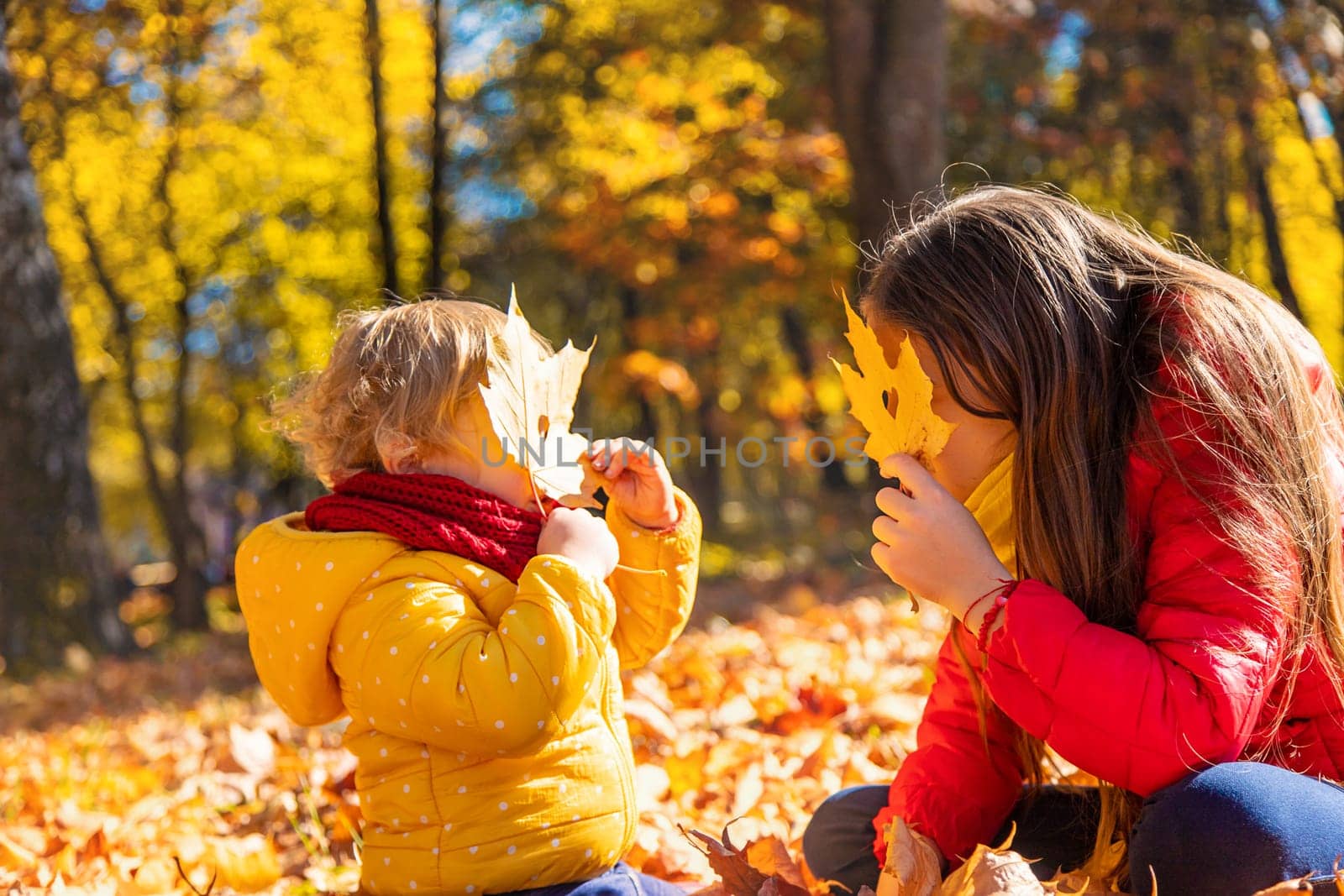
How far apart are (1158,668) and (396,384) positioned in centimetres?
119

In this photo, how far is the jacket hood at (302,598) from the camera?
5.87 ft

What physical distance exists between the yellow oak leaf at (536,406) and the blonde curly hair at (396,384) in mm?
52

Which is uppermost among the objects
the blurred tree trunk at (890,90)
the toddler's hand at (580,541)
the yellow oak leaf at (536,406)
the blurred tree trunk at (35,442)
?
the blurred tree trunk at (890,90)

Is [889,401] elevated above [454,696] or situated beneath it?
elevated above

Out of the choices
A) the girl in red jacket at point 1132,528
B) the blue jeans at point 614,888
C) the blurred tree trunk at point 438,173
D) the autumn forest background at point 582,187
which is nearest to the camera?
the girl in red jacket at point 1132,528

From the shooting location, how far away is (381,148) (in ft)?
37.6

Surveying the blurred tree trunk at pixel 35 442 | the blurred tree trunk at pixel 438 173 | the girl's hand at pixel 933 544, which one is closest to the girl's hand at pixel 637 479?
the girl's hand at pixel 933 544

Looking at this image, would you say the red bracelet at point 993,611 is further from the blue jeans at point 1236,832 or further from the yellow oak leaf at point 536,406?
the yellow oak leaf at point 536,406

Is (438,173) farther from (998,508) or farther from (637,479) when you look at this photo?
(998,508)

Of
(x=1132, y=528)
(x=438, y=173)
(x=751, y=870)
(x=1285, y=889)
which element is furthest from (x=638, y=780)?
(x=438, y=173)

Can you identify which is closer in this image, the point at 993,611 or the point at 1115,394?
the point at 993,611

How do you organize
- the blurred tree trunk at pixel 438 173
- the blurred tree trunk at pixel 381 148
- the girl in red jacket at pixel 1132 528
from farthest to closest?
the blurred tree trunk at pixel 438 173
the blurred tree trunk at pixel 381 148
the girl in red jacket at pixel 1132 528

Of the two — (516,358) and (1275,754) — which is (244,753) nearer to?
(516,358)

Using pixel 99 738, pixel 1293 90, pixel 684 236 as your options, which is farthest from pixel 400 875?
pixel 684 236
